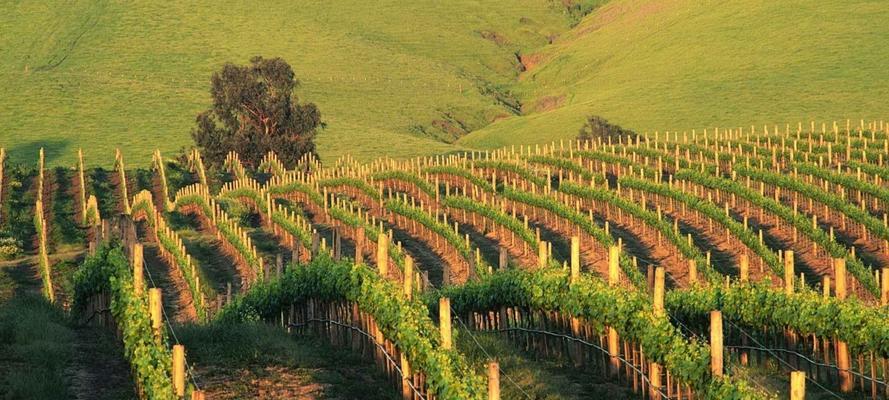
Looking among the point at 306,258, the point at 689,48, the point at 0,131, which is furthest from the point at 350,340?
the point at 689,48

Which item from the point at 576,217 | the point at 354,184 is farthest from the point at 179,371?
the point at 354,184

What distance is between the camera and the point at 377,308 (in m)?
27.0

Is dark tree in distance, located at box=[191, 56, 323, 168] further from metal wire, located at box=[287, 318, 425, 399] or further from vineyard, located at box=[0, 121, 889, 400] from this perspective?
metal wire, located at box=[287, 318, 425, 399]

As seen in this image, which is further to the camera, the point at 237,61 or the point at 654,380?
the point at 237,61

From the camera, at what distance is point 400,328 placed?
83.2 ft

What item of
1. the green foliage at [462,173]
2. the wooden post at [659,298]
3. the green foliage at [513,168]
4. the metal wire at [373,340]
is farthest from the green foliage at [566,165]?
the wooden post at [659,298]

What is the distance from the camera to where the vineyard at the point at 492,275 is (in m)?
25.2

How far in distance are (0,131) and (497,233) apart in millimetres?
65327

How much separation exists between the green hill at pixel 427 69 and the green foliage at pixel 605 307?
74834mm

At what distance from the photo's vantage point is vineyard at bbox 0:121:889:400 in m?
25.2

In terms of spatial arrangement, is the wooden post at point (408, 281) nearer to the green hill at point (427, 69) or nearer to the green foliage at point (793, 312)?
the green foliage at point (793, 312)

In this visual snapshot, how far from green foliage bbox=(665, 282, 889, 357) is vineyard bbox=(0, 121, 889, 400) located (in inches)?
1.5

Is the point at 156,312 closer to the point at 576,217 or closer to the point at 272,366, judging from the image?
the point at 272,366

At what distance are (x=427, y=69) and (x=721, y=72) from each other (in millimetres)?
37340
